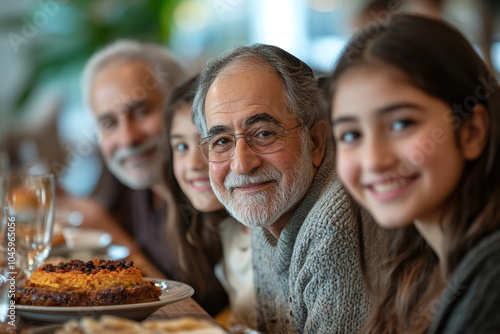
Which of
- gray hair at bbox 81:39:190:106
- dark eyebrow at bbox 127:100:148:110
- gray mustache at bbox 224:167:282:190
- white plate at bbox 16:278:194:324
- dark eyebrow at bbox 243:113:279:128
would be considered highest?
gray hair at bbox 81:39:190:106

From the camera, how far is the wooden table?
4.50 feet

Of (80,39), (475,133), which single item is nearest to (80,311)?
(475,133)

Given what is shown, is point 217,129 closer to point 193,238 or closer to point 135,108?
point 193,238

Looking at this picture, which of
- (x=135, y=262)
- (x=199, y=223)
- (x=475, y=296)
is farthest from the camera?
(x=135, y=262)

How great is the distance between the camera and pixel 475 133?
2.99 feet

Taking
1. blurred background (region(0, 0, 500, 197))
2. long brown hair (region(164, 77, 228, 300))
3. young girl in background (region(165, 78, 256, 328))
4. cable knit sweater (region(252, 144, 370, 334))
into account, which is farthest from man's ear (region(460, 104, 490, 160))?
blurred background (region(0, 0, 500, 197))

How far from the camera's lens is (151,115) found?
2770mm

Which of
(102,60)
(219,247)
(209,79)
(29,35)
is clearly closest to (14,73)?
(29,35)

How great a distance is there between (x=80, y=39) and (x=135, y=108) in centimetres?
420

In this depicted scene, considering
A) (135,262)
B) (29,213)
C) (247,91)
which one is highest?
(247,91)

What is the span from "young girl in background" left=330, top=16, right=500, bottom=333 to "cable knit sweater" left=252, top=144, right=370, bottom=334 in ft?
1.14

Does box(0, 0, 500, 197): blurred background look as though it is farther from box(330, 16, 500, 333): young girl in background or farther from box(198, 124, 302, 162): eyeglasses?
box(330, 16, 500, 333): young girl in background

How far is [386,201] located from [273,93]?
57 centimetres

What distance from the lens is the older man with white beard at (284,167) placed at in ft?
4.41
